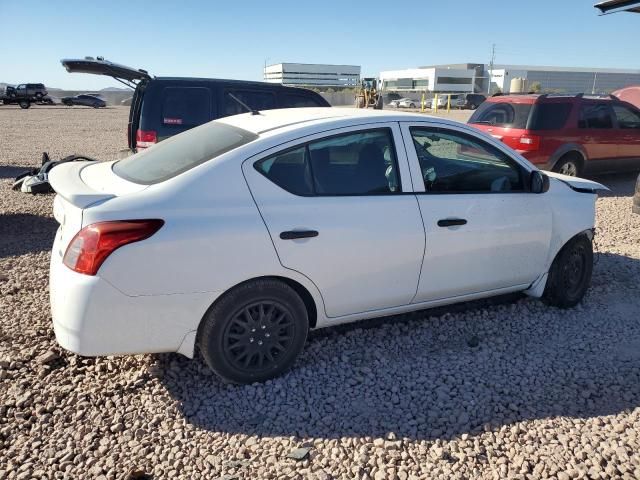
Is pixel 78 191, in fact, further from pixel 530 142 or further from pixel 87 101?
pixel 87 101

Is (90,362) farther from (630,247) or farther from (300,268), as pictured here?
(630,247)

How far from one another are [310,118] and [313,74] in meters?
122

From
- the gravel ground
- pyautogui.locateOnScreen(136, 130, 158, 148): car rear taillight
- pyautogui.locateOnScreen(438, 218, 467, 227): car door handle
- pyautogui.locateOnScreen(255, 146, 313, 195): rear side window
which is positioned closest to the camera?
the gravel ground

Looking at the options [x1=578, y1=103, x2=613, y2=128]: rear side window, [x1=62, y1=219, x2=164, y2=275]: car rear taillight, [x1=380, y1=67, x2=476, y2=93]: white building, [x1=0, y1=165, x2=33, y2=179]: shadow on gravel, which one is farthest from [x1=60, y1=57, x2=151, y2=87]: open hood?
[x1=380, y1=67, x2=476, y2=93]: white building

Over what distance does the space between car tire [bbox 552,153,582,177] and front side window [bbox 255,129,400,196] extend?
7105 mm

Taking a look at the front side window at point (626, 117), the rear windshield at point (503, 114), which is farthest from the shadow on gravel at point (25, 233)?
the front side window at point (626, 117)

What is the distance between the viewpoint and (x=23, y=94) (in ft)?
152

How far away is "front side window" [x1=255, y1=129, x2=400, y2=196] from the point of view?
10.7ft

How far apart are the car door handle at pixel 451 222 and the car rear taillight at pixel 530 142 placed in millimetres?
6185

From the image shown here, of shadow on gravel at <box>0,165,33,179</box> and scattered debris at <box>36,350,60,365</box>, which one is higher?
shadow on gravel at <box>0,165,33,179</box>

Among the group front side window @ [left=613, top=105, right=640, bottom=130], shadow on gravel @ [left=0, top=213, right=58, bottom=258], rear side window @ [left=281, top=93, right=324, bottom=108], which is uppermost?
rear side window @ [left=281, top=93, right=324, bottom=108]

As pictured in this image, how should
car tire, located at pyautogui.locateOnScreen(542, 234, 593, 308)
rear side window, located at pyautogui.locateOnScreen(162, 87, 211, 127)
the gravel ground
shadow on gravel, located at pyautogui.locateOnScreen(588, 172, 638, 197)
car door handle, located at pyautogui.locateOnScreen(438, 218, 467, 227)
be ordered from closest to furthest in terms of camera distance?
the gravel ground, car door handle, located at pyautogui.locateOnScreen(438, 218, 467, 227), car tire, located at pyautogui.locateOnScreen(542, 234, 593, 308), rear side window, located at pyautogui.locateOnScreen(162, 87, 211, 127), shadow on gravel, located at pyautogui.locateOnScreen(588, 172, 638, 197)

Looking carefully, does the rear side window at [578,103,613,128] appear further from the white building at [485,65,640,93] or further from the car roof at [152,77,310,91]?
the white building at [485,65,640,93]

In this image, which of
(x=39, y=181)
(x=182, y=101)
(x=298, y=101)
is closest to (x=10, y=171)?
(x=39, y=181)
